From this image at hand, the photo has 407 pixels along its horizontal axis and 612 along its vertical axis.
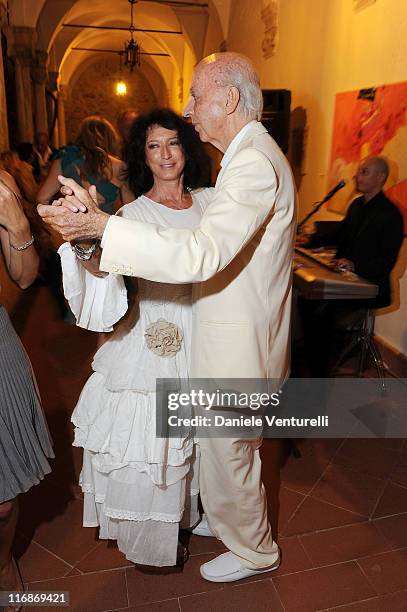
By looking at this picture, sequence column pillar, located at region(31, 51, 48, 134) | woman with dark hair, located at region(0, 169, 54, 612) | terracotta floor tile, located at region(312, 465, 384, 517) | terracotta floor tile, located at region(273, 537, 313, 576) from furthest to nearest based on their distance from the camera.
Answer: column pillar, located at region(31, 51, 48, 134) → terracotta floor tile, located at region(312, 465, 384, 517) → terracotta floor tile, located at region(273, 537, 313, 576) → woman with dark hair, located at region(0, 169, 54, 612)

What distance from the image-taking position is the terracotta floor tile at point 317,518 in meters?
2.52

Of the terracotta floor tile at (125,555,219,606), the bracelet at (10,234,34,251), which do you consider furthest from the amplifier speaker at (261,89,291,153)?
the terracotta floor tile at (125,555,219,606)

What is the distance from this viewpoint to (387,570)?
2.26 metres

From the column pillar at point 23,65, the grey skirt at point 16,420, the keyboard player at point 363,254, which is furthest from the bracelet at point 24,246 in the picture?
the column pillar at point 23,65

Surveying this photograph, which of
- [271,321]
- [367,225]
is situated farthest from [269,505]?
[367,225]

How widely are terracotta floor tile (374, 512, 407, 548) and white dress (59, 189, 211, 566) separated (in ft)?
3.67

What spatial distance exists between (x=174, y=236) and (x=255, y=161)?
336mm

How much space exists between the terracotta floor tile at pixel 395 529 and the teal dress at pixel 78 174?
2623mm

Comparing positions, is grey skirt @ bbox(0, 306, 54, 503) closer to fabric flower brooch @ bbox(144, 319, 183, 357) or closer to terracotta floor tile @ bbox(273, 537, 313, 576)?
fabric flower brooch @ bbox(144, 319, 183, 357)

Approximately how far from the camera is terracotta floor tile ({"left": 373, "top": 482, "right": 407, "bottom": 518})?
8.72ft

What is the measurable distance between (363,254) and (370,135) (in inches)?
53.9

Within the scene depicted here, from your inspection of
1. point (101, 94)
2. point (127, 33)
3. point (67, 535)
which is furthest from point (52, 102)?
point (67, 535)

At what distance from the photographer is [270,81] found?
774 centimetres

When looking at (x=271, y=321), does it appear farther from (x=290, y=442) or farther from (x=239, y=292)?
(x=290, y=442)
